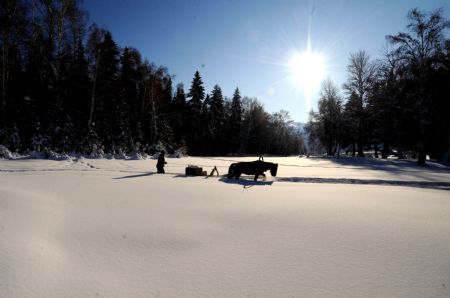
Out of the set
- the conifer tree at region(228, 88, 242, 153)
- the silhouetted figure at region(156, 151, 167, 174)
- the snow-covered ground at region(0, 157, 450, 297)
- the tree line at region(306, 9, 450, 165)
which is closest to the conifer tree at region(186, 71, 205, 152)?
the conifer tree at region(228, 88, 242, 153)

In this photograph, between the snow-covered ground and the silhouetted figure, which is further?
the silhouetted figure

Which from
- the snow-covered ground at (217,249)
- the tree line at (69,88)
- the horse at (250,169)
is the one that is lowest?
the snow-covered ground at (217,249)

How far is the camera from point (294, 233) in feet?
13.5

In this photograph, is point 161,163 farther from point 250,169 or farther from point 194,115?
point 194,115

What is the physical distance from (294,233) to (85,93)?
1155 inches

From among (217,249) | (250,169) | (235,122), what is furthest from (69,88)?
(235,122)

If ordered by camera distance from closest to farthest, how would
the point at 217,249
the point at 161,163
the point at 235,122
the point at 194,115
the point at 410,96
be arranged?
the point at 217,249, the point at 161,163, the point at 410,96, the point at 194,115, the point at 235,122

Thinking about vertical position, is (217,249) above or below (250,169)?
below

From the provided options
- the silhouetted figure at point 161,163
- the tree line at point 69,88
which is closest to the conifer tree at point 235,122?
the tree line at point 69,88

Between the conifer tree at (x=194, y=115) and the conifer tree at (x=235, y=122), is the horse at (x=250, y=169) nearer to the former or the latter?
the conifer tree at (x=194, y=115)

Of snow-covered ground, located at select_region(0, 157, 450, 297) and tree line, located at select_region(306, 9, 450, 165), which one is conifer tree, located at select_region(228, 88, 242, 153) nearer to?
tree line, located at select_region(306, 9, 450, 165)

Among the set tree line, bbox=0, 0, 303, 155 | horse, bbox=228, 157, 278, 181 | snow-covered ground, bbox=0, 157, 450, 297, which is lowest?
snow-covered ground, bbox=0, 157, 450, 297

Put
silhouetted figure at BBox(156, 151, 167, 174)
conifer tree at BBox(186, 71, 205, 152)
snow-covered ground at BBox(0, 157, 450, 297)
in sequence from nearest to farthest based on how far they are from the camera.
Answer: snow-covered ground at BBox(0, 157, 450, 297)
silhouetted figure at BBox(156, 151, 167, 174)
conifer tree at BBox(186, 71, 205, 152)

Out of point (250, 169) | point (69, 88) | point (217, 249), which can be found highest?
point (69, 88)
